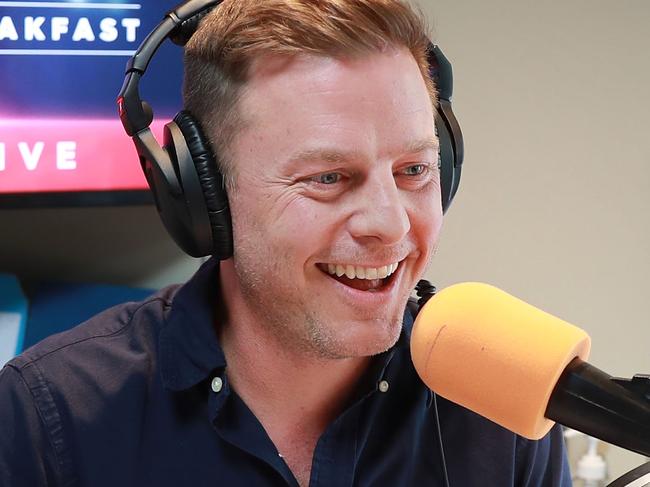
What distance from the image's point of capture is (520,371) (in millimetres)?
839

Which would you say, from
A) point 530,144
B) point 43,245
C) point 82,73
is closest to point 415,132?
point 82,73

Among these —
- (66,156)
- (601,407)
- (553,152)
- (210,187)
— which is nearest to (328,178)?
(210,187)

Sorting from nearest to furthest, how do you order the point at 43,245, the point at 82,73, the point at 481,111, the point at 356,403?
the point at 356,403 → the point at 82,73 → the point at 43,245 → the point at 481,111

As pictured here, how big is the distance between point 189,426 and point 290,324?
0.60 feet

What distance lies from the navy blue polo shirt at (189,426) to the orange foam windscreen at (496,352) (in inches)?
11.7

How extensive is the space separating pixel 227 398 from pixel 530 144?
1.06 m

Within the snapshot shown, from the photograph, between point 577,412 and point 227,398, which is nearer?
point 577,412

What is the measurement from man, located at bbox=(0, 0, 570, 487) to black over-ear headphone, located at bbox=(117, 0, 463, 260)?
21 mm

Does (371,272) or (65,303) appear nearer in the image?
(371,272)

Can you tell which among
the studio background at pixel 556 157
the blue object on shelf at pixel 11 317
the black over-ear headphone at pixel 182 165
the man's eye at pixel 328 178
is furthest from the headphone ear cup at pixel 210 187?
the studio background at pixel 556 157

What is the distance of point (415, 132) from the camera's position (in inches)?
43.2

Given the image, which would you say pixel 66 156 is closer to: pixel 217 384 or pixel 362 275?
pixel 217 384

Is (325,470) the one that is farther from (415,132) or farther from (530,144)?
(530,144)

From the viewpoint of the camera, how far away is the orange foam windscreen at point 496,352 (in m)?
0.82
